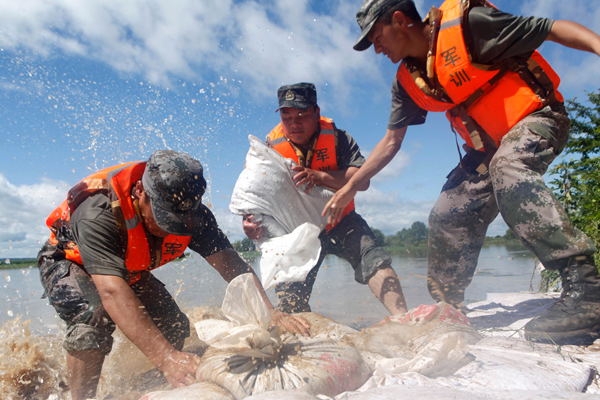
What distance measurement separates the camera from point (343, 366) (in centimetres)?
140

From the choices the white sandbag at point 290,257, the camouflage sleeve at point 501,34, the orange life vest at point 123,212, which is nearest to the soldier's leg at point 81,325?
the orange life vest at point 123,212

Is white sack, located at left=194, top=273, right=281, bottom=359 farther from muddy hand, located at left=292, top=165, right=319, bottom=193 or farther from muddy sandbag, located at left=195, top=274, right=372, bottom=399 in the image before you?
muddy hand, located at left=292, top=165, right=319, bottom=193

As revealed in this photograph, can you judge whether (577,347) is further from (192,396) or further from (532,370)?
(192,396)

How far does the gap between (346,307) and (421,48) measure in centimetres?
271

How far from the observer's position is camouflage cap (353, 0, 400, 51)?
1.98 meters

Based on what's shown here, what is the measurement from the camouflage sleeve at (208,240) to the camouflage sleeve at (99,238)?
0.60 meters

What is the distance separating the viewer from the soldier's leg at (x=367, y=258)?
2.20m

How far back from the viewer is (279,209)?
2.42 meters

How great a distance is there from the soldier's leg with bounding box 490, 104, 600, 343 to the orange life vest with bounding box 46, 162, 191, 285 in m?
1.95

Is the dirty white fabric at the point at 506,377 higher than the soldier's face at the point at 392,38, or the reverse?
the soldier's face at the point at 392,38

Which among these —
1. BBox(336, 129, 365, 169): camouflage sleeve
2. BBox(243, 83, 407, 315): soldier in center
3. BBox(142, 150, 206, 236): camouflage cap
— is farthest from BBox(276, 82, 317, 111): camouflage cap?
BBox(142, 150, 206, 236): camouflage cap

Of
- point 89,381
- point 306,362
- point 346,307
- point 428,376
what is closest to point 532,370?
point 428,376

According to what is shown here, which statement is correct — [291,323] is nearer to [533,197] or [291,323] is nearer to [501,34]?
[533,197]

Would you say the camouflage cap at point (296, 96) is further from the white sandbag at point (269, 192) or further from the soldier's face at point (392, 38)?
the soldier's face at point (392, 38)
